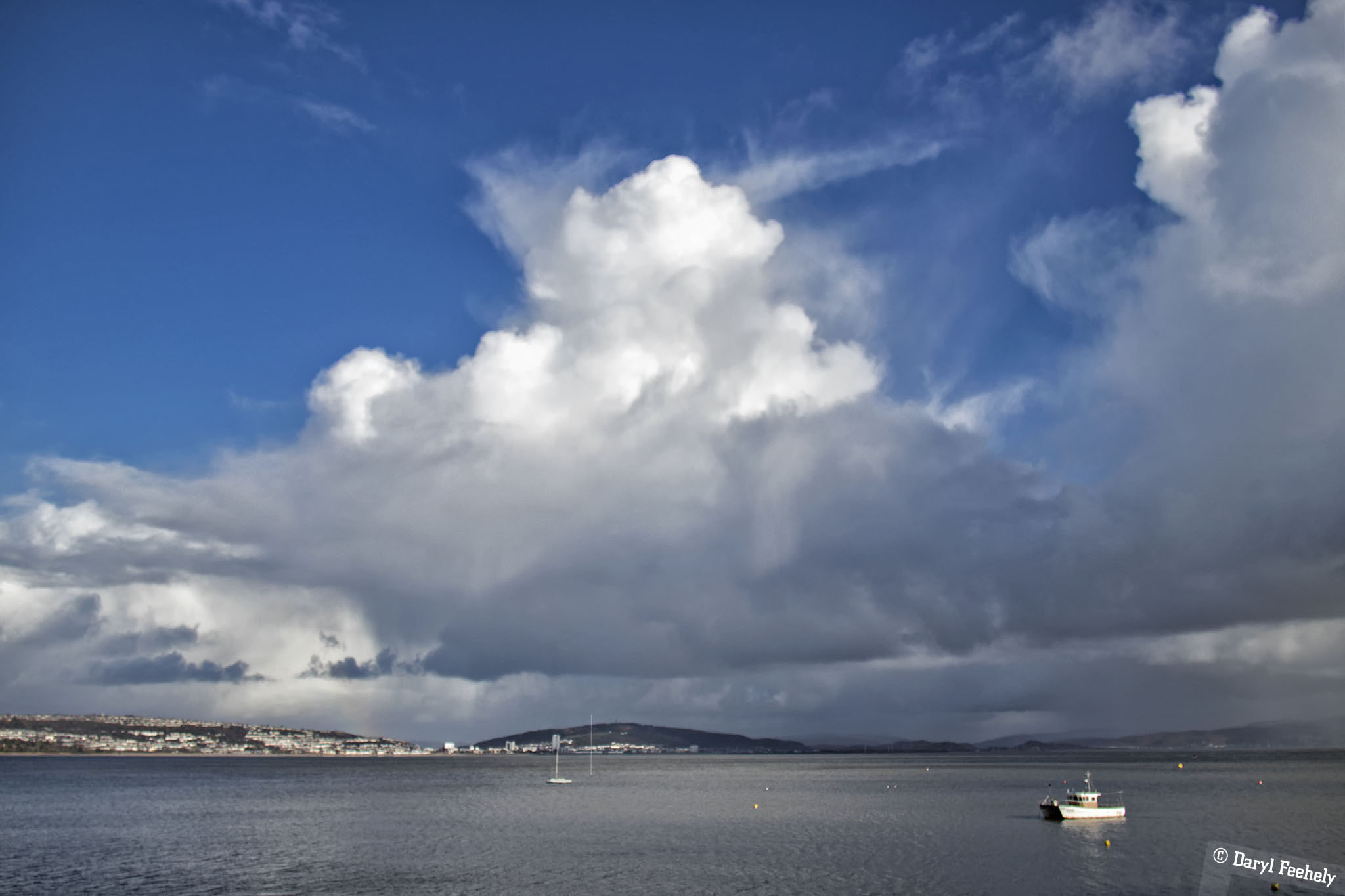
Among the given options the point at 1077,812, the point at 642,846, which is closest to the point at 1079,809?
the point at 1077,812

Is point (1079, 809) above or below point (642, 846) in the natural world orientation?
above

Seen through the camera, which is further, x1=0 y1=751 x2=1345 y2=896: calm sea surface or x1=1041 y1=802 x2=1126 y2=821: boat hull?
x1=1041 y1=802 x2=1126 y2=821: boat hull

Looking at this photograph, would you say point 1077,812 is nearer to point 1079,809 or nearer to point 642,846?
point 1079,809

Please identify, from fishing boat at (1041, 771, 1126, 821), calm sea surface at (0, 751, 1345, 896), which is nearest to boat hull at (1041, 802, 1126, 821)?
fishing boat at (1041, 771, 1126, 821)

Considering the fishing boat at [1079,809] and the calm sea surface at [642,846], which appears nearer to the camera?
the calm sea surface at [642,846]

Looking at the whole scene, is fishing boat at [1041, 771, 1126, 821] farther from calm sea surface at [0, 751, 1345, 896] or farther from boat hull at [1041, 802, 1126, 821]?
calm sea surface at [0, 751, 1345, 896]

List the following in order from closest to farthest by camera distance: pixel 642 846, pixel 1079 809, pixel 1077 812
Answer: pixel 642 846 → pixel 1077 812 → pixel 1079 809

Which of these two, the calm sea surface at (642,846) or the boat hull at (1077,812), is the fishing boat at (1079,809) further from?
the calm sea surface at (642,846)

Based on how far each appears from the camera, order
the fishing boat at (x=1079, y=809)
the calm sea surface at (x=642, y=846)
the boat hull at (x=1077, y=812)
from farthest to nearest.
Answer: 1. the fishing boat at (x=1079, y=809)
2. the boat hull at (x=1077, y=812)
3. the calm sea surface at (x=642, y=846)

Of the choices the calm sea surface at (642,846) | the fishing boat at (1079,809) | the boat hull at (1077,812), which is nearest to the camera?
the calm sea surface at (642,846)

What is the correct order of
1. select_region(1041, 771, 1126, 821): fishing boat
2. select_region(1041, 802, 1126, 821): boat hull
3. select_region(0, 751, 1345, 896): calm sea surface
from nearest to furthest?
select_region(0, 751, 1345, 896): calm sea surface, select_region(1041, 802, 1126, 821): boat hull, select_region(1041, 771, 1126, 821): fishing boat

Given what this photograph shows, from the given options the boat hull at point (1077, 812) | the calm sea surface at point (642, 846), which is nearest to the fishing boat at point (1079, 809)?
the boat hull at point (1077, 812)

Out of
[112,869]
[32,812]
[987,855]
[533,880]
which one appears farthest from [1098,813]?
[32,812]

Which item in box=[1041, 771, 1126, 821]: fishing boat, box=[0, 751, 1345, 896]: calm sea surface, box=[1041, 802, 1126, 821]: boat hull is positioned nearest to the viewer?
box=[0, 751, 1345, 896]: calm sea surface
